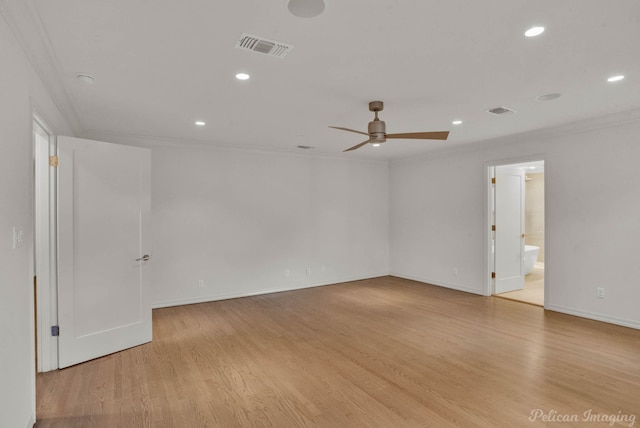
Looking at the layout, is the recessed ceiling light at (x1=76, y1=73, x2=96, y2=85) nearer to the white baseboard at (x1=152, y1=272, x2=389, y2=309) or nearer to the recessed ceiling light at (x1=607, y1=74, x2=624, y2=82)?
the white baseboard at (x1=152, y1=272, x2=389, y2=309)

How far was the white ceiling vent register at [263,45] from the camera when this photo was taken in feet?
7.26

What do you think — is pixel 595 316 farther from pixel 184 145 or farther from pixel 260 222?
pixel 184 145

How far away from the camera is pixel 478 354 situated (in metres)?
3.38

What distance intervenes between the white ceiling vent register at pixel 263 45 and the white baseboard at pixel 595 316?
486cm

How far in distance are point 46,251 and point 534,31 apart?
4211 mm

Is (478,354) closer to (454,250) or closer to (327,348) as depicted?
(327,348)

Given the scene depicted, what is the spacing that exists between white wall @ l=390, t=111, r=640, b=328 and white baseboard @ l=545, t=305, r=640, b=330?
0.4 inches

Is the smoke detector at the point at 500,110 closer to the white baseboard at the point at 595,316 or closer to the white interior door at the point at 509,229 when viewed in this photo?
the white interior door at the point at 509,229

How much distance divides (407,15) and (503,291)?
530 centimetres

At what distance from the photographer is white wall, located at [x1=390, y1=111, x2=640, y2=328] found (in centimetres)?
410

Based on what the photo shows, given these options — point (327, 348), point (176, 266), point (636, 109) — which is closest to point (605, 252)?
point (636, 109)

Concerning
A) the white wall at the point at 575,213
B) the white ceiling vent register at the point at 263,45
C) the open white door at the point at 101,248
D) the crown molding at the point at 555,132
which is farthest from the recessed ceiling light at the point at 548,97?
the open white door at the point at 101,248

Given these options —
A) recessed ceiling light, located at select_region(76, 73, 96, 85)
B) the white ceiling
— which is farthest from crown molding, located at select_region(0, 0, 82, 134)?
recessed ceiling light, located at select_region(76, 73, 96, 85)

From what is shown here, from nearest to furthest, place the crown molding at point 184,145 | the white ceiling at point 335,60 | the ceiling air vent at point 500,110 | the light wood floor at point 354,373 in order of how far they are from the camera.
Result: the white ceiling at point 335,60 < the light wood floor at point 354,373 < the ceiling air vent at point 500,110 < the crown molding at point 184,145
